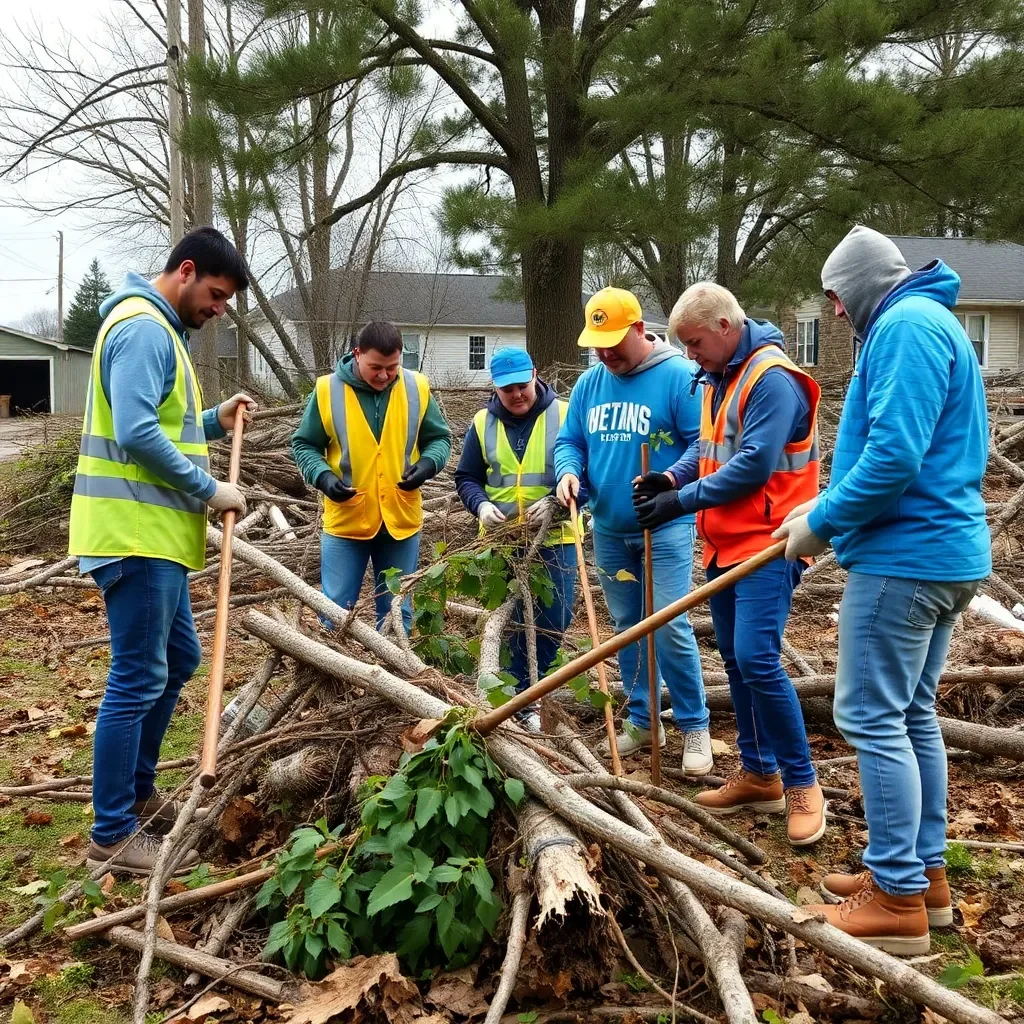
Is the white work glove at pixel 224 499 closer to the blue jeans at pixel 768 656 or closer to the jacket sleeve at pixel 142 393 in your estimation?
the jacket sleeve at pixel 142 393

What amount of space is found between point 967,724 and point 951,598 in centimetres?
197

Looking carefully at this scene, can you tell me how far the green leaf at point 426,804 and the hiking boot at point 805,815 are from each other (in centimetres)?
165

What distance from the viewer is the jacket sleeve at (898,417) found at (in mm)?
2672

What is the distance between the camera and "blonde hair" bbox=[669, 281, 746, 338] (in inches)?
144

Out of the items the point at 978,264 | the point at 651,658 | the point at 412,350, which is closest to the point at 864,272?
the point at 651,658

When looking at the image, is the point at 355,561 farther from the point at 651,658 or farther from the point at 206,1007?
the point at 206,1007

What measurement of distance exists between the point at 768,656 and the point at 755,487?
0.64 metres

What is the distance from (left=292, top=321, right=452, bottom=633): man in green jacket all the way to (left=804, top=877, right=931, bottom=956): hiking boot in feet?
8.28

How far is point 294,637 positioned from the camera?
3822 millimetres

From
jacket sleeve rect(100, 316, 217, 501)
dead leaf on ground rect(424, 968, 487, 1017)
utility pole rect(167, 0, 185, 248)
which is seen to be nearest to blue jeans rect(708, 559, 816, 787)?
dead leaf on ground rect(424, 968, 487, 1017)

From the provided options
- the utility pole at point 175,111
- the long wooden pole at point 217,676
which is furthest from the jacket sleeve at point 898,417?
the utility pole at point 175,111

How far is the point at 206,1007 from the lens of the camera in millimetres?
2693

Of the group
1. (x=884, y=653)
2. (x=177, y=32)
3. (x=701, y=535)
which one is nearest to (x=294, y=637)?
(x=701, y=535)

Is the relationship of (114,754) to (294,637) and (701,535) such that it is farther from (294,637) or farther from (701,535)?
(701,535)
